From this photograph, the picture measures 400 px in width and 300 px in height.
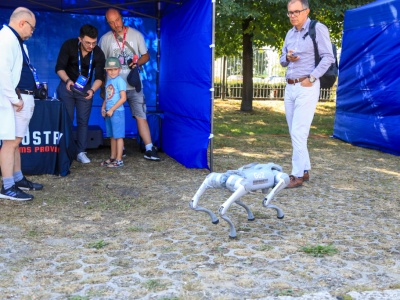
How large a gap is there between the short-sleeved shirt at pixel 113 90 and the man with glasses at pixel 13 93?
179 cm

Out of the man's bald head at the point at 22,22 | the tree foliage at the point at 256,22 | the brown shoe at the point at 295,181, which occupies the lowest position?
the brown shoe at the point at 295,181

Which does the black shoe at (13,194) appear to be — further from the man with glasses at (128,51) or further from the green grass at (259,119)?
the green grass at (259,119)

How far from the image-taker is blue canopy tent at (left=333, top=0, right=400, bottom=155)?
29.0ft

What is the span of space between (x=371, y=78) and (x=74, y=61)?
5.20 metres

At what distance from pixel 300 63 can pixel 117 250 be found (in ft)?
10.3

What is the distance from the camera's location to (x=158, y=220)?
15.9 ft

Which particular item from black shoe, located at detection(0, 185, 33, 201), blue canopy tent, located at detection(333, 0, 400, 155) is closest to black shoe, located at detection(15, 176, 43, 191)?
black shoe, located at detection(0, 185, 33, 201)

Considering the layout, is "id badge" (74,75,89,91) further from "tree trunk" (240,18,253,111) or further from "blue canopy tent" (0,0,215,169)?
"tree trunk" (240,18,253,111)

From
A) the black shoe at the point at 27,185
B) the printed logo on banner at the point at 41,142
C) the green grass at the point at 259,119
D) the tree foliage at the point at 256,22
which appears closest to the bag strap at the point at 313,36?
the printed logo on banner at the point at 41,142

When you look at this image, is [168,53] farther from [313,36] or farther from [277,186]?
[277,186]

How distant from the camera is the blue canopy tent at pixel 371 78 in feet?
29.0

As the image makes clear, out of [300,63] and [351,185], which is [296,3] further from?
[351,185]

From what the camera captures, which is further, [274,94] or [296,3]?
[274,94]

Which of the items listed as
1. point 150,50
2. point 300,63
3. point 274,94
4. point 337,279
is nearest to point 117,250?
point 337,279
